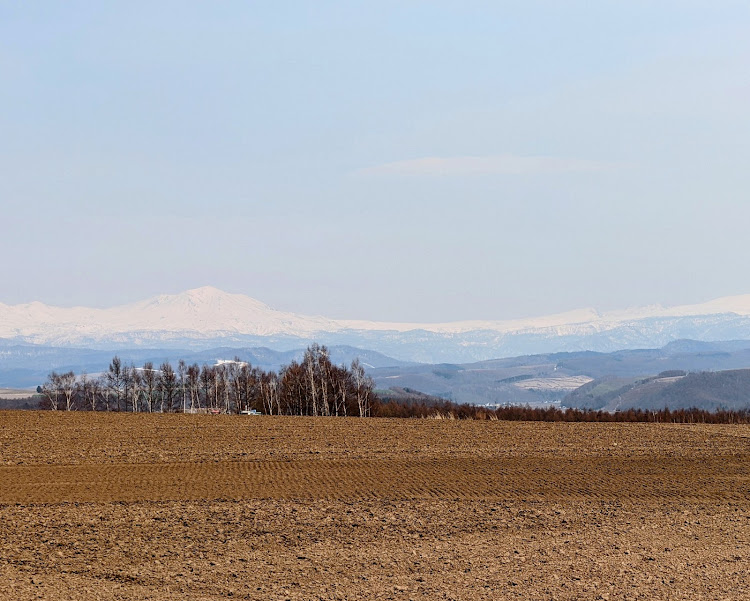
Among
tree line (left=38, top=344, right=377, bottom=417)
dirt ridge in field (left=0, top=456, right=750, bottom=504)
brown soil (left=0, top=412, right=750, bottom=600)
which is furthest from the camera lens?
tree line (left=38, top=344, right=377, bottom=417)

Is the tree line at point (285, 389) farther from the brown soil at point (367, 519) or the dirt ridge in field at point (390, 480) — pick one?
the dirt ridge in field at point (390, 480)

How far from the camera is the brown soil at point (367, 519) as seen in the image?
59.0 ft

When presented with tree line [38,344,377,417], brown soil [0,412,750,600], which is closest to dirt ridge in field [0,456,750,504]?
brown soil [0,412,750,600]

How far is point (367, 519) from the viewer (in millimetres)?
25125

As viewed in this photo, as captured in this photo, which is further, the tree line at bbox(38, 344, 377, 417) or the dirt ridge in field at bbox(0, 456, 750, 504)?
the tree line at bbox(38, 344, 377, 417)

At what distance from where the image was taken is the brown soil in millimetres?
17969

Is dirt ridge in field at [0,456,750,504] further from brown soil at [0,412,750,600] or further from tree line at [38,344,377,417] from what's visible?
tree line at [38,344,377,417]

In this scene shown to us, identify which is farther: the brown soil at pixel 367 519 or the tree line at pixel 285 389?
the tree line at pixel 285 389

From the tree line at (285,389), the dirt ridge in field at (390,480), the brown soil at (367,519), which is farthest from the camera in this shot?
the tree line at (285,389)

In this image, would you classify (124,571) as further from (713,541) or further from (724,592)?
(713,541)

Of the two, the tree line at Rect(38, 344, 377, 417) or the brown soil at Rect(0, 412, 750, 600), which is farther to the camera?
the tree line at Rect(38, 344, 377, 417)

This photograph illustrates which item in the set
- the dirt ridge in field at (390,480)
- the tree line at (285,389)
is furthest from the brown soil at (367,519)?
the tree line at (285,389)

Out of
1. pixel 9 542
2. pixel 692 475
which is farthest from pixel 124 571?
pixel 692 475

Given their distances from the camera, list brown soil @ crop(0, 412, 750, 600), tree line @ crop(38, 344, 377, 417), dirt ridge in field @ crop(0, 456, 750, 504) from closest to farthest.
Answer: brown soil @ crop(0, 412, 750, 600)
dirt ridge in field @ crop(0, 456, 750, 504)
tree line @ crop(38, 344, 377, 417)
